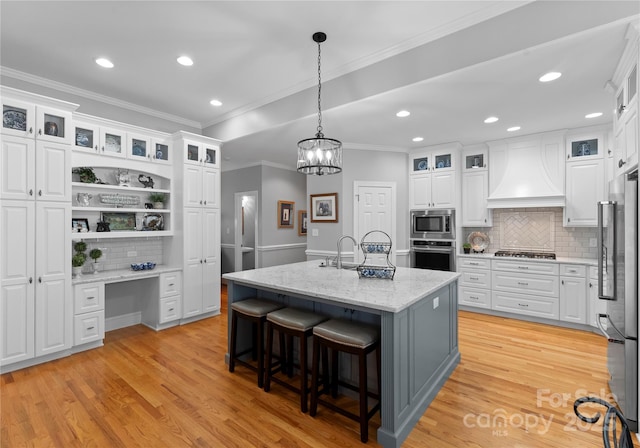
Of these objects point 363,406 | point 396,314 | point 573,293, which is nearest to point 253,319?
point 363,406

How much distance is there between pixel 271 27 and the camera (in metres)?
2.74

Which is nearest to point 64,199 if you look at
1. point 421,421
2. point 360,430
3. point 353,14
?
point 353,14

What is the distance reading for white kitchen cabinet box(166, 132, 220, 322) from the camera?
449 cm

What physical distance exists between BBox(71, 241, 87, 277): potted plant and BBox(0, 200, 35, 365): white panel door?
0.50 m

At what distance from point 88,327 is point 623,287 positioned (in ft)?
16.0

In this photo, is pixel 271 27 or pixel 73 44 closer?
pixel 271 27

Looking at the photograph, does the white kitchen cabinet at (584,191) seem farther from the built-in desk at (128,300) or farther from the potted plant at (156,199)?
the potted plant at (156,199)

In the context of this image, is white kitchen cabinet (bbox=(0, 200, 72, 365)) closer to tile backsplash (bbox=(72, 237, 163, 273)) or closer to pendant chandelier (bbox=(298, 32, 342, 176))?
tile backsplash (bbox=(72, 237, 163, 273))

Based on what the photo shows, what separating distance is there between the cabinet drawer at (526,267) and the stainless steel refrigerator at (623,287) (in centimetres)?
188

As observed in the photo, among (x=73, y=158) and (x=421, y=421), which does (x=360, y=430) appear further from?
(x=73, y=158)

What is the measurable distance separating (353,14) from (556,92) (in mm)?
2182

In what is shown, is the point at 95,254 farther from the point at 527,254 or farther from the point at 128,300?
the point at 527,254

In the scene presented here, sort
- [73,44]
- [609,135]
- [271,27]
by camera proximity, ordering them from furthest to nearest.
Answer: [609,135] → [73,44] → [271,27]

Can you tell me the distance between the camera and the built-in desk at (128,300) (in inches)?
143
